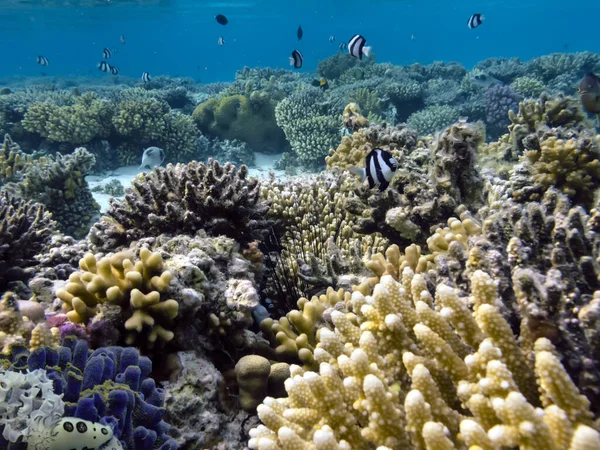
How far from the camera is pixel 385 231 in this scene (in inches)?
180

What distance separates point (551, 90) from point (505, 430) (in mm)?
17650

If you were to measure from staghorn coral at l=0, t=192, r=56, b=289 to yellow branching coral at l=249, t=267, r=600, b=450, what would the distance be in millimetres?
3043

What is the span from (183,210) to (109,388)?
6.94 ft

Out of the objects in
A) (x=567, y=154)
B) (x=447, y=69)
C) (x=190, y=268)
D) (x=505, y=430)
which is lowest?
(x=505, y=430)

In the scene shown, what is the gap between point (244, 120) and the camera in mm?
13820

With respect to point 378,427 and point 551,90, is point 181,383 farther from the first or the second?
point 551,90

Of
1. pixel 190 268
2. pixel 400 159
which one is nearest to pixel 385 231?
pixel 400 159

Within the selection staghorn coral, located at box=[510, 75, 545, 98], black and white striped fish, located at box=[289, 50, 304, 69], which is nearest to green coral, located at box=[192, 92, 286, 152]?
black and white striped fish, located at box=[289, 50, 304, 69]

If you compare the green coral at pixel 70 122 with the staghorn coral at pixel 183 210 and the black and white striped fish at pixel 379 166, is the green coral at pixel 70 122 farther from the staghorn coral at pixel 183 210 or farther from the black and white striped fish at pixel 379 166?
the black and white striped fish at pixel 379 166

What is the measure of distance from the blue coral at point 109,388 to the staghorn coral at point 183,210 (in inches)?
62.7

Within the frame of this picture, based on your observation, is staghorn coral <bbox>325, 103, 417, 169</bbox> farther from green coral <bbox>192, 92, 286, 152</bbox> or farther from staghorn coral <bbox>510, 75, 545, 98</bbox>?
staghorn coral <bbox>510, 75, 545, 98</bbox>

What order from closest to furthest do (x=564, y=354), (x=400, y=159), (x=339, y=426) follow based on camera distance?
(x=564, y=354), (x=339, y=426), (x=400, y=159)

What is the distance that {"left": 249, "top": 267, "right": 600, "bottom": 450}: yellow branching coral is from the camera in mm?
1267

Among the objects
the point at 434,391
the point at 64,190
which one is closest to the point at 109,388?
the point at 434,391
